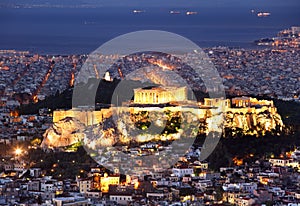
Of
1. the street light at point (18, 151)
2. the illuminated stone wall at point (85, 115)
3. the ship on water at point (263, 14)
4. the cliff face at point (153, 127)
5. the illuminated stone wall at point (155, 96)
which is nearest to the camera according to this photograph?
the street light at point (18, 151)

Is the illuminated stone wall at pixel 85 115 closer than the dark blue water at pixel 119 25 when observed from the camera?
Yes

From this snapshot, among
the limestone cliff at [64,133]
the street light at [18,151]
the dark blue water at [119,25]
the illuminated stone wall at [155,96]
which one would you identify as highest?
the dark blue water at [119,25]

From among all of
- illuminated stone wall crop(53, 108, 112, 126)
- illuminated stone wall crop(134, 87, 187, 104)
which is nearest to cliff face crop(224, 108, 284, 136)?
illuminated stone wall crop(134, 87, 187, 104)

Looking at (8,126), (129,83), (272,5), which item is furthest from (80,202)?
(272,5)

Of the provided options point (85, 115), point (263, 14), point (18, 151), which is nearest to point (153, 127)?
point (85, 115)

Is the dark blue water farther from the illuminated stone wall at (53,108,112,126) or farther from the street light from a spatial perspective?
the street light

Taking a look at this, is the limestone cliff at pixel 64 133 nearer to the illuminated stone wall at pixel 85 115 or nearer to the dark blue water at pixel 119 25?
the illuminated stone wall at pixel 85 115

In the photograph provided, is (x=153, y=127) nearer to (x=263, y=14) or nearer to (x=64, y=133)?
(x=64, y=133)

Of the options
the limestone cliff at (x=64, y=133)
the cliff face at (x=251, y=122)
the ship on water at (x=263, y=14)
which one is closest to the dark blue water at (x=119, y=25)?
the ship on water at (x=263, y=14)
